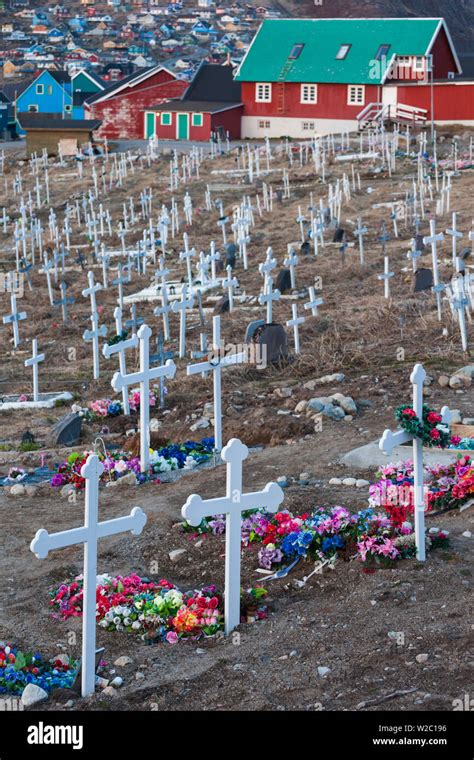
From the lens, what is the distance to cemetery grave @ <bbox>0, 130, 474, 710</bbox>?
969 cm

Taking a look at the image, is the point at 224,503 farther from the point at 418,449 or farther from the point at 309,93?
the point at 309,93

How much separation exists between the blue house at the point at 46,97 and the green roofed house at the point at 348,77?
19.8 meters

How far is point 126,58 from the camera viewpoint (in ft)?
370

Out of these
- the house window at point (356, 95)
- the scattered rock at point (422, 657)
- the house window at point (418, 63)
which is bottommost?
the scattered rock at point (422, 657)

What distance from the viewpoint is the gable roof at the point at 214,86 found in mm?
61438

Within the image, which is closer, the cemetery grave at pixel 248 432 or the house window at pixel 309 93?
the cemetery grave at pixel 248 432

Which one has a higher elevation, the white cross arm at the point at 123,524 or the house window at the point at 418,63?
the house window at the point at 418,63

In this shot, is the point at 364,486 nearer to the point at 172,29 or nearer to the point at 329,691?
the point at 329,691

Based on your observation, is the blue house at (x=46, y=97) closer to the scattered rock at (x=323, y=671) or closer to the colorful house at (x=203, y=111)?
the colorful house at (x=203, y=111)

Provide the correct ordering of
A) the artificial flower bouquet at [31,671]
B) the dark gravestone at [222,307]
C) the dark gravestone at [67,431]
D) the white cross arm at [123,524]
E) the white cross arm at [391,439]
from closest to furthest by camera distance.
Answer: the artificial flower bouquet at [31,671]
the white cross arm at [123,524]
the white cross arm at [391,439]
the dark gravestone at [67,431]
the dark gravestone at [222,307]

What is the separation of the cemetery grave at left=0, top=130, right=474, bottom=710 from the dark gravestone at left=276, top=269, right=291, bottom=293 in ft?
0.11

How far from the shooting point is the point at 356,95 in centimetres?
5544

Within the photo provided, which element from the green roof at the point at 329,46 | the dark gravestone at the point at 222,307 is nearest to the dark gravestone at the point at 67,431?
the dark gravestone at the point at 222,307

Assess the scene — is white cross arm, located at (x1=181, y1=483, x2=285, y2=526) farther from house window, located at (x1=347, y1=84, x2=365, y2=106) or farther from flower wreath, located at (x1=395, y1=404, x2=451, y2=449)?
house window, located at (x1=347, y1=84, x2=365, y2=106)
